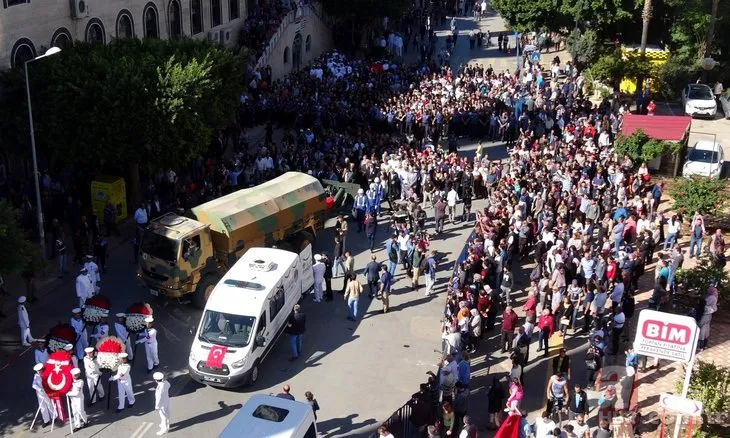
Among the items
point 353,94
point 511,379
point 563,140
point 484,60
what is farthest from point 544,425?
point 484,60

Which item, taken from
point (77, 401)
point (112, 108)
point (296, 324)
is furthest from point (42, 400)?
point (112, 108)

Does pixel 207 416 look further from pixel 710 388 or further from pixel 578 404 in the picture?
pixel 710 388

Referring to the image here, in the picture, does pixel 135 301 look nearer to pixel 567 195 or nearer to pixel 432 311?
pixel 432 311

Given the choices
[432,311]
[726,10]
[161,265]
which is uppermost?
[726,10]

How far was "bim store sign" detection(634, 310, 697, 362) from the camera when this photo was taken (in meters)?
15.1

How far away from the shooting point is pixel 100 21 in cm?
3291

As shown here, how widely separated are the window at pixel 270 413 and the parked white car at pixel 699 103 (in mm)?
30597

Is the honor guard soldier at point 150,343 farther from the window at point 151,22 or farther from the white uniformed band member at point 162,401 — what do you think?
the window at point 151,22

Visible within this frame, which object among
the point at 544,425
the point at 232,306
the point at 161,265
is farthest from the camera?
the point at 161,265

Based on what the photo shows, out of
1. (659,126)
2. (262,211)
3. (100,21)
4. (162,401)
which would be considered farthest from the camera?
(100,21)

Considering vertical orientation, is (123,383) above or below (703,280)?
below

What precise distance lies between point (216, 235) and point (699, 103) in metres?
26.8

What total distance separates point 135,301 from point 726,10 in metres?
34.1

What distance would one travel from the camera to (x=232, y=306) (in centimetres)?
1958
